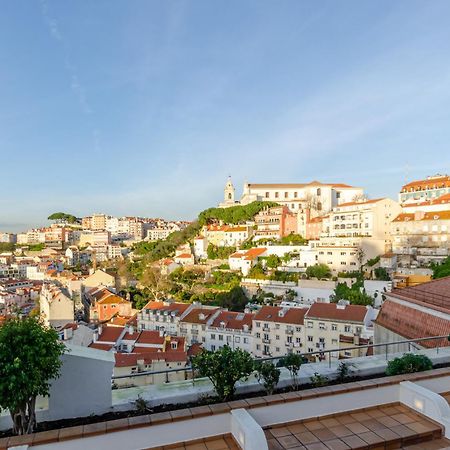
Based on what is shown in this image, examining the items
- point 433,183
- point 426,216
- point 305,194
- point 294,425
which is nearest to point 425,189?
point 433,183

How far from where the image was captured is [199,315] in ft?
85.3

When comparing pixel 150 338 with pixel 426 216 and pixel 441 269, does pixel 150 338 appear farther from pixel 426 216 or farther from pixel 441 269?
pixel 426 216

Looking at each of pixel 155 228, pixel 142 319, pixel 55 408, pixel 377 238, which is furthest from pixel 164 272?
pixel 155 228

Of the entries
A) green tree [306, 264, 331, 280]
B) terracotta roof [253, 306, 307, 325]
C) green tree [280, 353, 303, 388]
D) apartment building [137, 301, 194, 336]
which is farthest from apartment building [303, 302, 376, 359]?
green tree [280, 353, 303, 388]

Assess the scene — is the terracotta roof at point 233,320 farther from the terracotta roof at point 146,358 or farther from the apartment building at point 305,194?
the apartment building at point 305,194

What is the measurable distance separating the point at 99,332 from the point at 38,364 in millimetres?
22376

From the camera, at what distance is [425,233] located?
A: 114ft

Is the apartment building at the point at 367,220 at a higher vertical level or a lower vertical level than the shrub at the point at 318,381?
higher

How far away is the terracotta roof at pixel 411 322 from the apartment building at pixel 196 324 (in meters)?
18.9

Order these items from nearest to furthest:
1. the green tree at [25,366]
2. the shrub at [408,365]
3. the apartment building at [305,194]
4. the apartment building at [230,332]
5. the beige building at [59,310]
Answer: the green tree at [25,366], the shrub at [408,365], the apartment building at [230,332], the beige building at [59,310], the apartment building at [305,194]

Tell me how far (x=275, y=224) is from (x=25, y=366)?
4922 cm

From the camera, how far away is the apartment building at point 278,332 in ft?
74.8

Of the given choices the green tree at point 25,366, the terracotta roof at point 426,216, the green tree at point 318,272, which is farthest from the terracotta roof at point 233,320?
the terracotta roof at point 426,216

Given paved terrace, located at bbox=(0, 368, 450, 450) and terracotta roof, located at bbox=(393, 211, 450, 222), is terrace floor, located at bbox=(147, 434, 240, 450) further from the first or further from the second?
terracotta roof, located at bbox=(393, 211, 450, 222)
